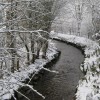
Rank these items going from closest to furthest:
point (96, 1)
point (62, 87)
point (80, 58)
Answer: point (62, 87) → point (80, 58) → point (96, 1)

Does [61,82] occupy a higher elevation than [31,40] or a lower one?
lower

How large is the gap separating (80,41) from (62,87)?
17.7 m

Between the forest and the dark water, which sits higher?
the forest

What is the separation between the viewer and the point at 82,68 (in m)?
17.9

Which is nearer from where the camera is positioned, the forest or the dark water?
the forest

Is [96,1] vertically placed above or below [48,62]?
above

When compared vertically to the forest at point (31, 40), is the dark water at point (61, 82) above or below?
below

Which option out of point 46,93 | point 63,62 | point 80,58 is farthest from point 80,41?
point 46,93

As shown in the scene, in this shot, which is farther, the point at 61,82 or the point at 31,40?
the point at 31,40

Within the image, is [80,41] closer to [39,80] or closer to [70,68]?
[70,68]

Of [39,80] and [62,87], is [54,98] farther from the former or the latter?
[39,80]

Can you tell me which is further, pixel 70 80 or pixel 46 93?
pixel 70 80

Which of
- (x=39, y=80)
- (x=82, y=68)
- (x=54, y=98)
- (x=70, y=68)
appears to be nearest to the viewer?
(x=54, y=98)

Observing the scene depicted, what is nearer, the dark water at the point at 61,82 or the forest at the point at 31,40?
the forest at the point at 31,40
